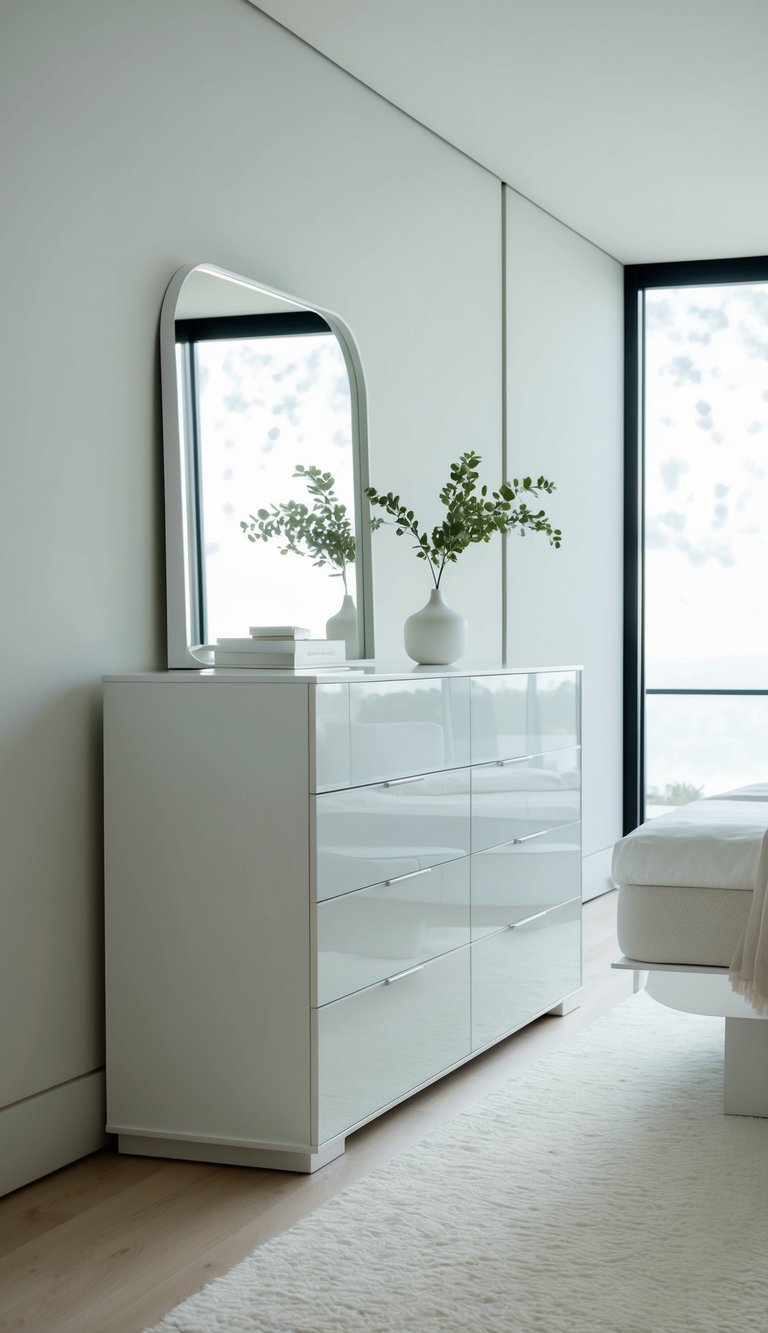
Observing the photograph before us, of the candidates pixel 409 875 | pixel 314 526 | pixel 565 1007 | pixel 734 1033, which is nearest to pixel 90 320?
pixel 314 526

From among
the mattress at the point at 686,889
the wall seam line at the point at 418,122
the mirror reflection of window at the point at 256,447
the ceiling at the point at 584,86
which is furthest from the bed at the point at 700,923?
the wall seam line at the point at 418,122

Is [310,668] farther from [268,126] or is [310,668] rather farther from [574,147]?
[574,147]

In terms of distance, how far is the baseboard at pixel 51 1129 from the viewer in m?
2.80

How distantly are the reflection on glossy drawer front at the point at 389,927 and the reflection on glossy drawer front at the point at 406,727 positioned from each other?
0.26 metres

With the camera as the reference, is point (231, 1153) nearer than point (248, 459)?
Yes

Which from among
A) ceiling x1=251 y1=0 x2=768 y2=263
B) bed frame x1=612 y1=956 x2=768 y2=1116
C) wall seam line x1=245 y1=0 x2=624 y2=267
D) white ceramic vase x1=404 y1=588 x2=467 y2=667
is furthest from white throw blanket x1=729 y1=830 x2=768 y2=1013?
wall seam line x1=245 y1=0 x2=624 y2=267

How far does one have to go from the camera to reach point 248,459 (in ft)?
11.4

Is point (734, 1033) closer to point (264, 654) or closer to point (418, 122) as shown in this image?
point (264, 654)

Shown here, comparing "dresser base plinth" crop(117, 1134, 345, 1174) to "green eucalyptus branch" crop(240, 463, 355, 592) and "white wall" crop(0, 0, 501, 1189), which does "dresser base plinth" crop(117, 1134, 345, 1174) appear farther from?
"green eucalyptus branch" crop(240, 463, 355, 592)

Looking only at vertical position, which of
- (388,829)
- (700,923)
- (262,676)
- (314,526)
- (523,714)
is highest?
(314,526)

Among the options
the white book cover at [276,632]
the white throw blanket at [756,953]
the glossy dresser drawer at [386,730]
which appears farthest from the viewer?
the white book cover at [276,632]

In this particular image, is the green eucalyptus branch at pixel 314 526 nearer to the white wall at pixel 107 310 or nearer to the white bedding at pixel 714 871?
the white wall at pixel 107 310

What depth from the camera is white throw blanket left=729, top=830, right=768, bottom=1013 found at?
3.03 metres

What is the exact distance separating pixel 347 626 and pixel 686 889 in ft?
4.01
